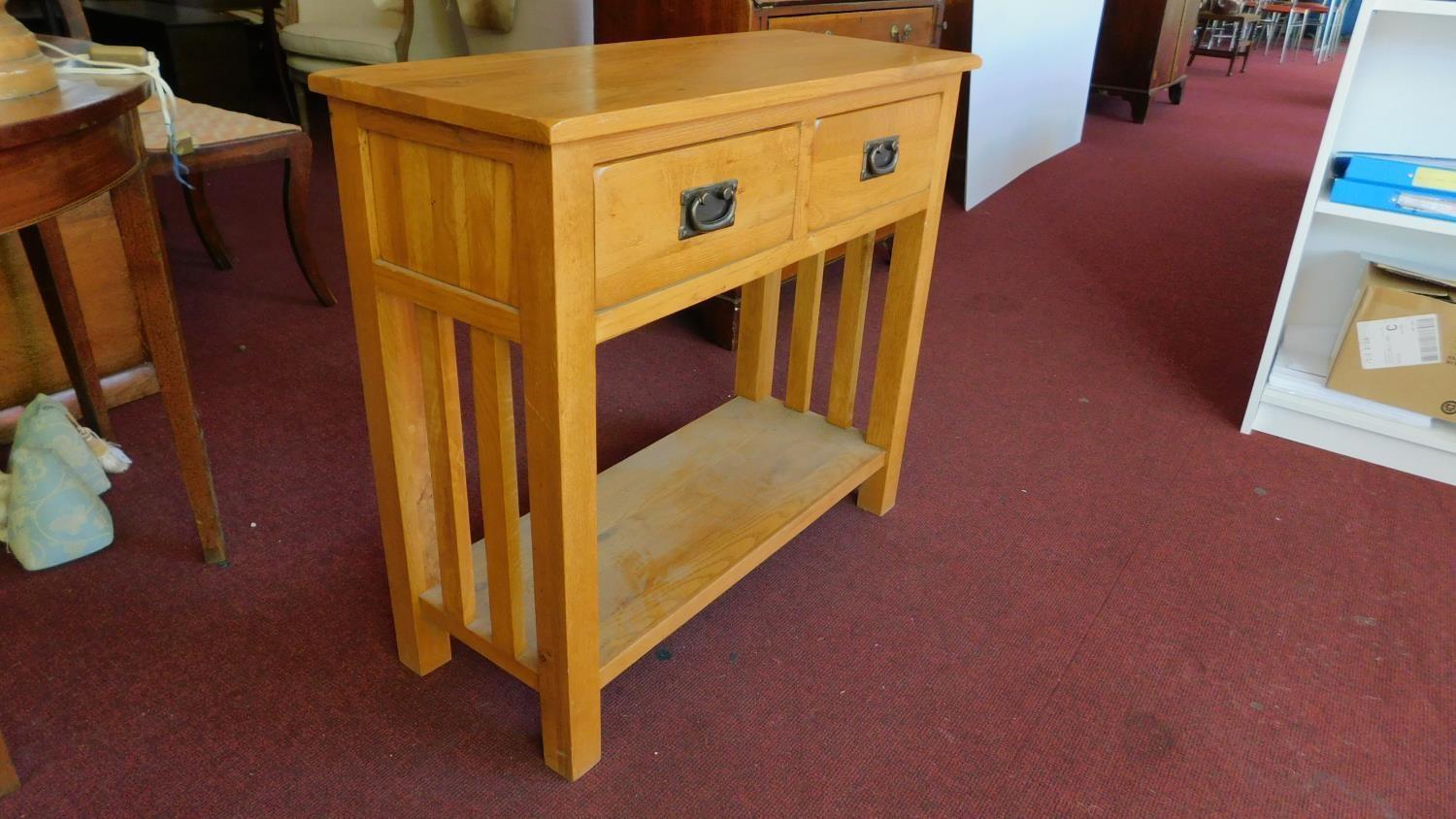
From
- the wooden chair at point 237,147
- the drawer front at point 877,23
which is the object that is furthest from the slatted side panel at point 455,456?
the drawer front at point 877,23

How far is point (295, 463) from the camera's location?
1.72 metres

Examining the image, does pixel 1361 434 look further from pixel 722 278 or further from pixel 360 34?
pixel 360 34

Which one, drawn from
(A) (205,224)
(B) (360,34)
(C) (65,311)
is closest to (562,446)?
(C) (65,311)

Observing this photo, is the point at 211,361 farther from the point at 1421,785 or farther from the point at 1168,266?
the point at 1168,266

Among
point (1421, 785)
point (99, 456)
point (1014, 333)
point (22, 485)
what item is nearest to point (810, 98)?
point (1421, 785)

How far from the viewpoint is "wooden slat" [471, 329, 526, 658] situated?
99cm

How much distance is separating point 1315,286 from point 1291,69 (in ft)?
20.1

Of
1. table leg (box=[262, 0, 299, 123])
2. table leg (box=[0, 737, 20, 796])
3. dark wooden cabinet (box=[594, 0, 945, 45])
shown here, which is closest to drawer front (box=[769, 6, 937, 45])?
dark wooden cabinet (box=[594, 0, 945, 45])

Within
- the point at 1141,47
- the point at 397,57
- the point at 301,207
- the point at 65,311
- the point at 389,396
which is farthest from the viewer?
the point at 1141,47

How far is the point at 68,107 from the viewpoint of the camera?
0.96 m

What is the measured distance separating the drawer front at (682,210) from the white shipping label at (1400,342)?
1352 millimetres

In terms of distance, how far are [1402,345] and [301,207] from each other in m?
2.33

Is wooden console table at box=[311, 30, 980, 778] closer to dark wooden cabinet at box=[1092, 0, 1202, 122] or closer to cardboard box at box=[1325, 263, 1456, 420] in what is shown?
cardboard box at box=[1325, 263, 1456, 420]

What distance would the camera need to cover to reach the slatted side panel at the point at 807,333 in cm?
160
